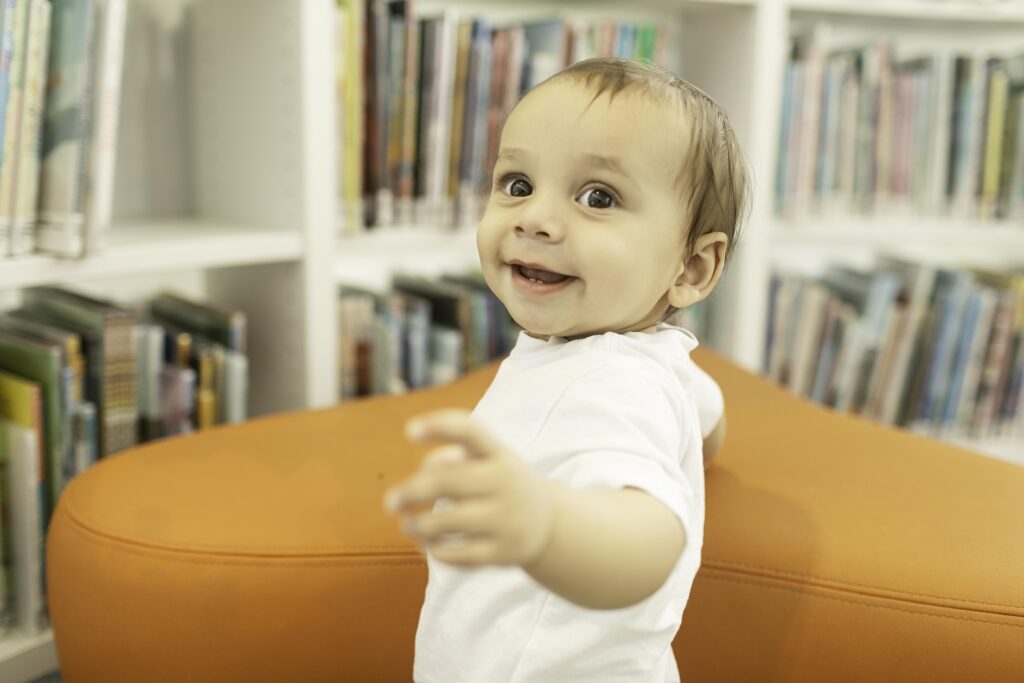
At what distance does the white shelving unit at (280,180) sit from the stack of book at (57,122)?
46 millimetres

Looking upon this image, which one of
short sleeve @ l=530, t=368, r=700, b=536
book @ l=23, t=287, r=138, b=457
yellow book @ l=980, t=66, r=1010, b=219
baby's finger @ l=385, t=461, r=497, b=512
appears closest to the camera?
baby's finger @ l=385, t=461, r=497, b=512

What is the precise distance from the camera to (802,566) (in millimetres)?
903

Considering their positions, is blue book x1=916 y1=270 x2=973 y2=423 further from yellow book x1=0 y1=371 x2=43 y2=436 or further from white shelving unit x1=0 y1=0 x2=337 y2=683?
yellow book x1=0 y1=371 x2=43 y2=436

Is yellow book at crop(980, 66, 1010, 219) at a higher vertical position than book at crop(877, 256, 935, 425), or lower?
higher

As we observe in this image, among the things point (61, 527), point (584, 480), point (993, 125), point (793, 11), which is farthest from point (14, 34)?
point (993, 125)

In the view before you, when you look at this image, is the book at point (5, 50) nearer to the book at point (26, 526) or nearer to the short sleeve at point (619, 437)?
the book at point (26, 526)

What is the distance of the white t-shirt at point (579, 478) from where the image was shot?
2.06ft

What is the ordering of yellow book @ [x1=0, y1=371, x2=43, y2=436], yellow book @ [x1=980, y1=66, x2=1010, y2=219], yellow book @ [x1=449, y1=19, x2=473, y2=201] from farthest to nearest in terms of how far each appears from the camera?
1. yellow book @ [x1=980, y1=66, x2=1010, y2=219]
2. yellow book @ [x1=449, y1=19, x2=473, y2=201]
3. yellow book @ [x1=0, y1=371, x2=43, y2=436]

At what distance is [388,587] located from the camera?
92cm

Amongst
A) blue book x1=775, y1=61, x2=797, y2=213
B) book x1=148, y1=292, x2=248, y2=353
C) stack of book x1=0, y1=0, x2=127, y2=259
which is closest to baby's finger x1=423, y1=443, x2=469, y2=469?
stack of book x1=0, y1=0, x2=127, y2=259

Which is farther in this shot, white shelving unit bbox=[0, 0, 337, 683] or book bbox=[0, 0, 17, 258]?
white shelving unit bbox=[0, 0, 337, 683]

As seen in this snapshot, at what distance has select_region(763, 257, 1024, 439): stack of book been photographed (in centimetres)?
203

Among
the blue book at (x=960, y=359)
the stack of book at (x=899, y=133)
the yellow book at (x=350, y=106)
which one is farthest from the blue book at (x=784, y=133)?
the yellow book at (x=350, y=106)

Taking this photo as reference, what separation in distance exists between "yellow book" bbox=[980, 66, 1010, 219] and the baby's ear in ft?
5.09
